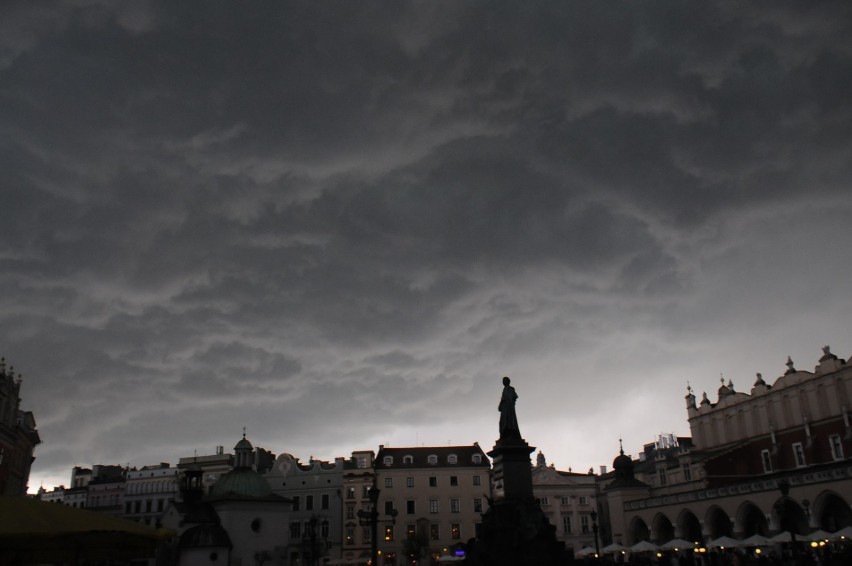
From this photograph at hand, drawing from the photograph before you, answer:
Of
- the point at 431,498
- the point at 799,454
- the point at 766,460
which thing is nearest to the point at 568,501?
the point at 431,498

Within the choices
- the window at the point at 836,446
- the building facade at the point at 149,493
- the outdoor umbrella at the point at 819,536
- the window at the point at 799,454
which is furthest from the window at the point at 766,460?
the building facade at the point at 149,493

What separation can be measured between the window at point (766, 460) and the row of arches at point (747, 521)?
863cm

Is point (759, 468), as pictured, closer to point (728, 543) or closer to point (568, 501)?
point (728, 543)

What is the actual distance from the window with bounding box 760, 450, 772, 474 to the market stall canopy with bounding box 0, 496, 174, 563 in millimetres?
59874

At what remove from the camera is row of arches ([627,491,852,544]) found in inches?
1743

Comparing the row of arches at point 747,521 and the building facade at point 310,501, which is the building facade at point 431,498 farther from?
the row of arches at point 747,521

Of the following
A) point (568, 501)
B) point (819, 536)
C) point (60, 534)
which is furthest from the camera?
point (568, 501)

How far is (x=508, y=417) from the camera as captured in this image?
103ft

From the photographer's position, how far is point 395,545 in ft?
251

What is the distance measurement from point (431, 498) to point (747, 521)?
3766 cm

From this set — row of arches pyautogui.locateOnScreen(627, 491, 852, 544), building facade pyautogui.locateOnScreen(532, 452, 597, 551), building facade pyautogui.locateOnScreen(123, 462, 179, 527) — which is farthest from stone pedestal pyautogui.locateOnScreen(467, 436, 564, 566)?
building facade pyautogui.locateOnScreen(123, 462, 179, 527)

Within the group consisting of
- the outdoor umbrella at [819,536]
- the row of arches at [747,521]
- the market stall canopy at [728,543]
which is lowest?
the market stall canopy at [728,543]

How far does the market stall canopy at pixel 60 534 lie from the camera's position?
1156 centimetres

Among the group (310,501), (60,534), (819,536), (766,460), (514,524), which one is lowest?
(819,536)
